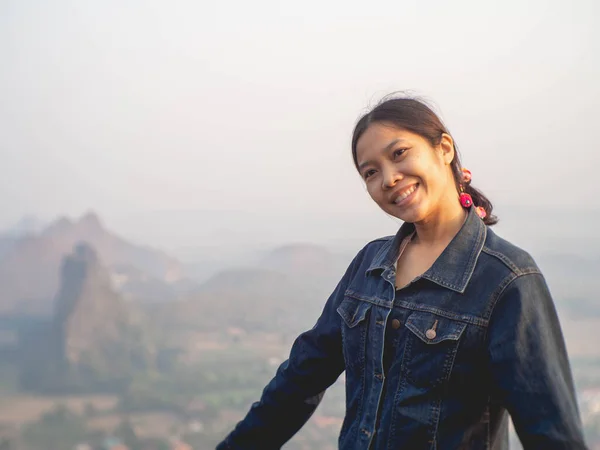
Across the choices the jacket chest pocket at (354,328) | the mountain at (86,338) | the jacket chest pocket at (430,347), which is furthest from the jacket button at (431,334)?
the mountain at (86,338)

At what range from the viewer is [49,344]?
1145cm

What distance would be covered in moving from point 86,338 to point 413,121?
1227 centimetres

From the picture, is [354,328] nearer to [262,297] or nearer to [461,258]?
[461,258]

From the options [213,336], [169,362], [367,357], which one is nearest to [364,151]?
[367,357]

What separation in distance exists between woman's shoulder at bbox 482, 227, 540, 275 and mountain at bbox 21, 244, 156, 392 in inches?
455

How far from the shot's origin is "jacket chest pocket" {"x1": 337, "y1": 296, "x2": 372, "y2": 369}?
0.82 m

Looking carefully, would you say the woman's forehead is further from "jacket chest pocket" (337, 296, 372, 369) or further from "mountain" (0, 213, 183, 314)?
"mountain" (0, 213, 183, 314)

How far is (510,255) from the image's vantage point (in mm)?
718

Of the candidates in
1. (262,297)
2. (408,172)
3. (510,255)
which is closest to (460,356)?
(510,255)

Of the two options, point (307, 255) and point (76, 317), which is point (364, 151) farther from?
point (76, 317)

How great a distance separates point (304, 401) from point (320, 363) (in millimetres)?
74

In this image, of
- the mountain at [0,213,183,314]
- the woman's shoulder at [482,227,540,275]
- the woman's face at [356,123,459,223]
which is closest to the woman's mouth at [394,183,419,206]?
the woman's face at [356,123,459,223]

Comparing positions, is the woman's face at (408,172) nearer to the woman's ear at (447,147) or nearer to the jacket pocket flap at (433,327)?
the woman's ear at (447,147)

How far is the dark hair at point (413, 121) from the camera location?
2.60ft
